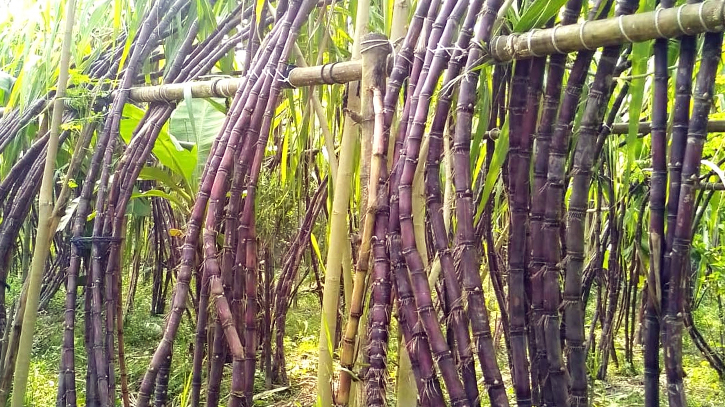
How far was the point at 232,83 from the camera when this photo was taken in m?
1.08

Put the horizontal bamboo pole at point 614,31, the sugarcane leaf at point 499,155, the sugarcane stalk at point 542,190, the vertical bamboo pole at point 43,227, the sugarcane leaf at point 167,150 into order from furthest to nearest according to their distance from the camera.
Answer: the sugarcane leaf at point 167,150, the vertical bamboo pole at point 43,227, the sugarcane leaf at point 499,155, the sugarcane stalk at point 542,190, the horizontal bamboo pole at point 614,31

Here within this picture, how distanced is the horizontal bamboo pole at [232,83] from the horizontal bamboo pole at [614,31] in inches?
11.9

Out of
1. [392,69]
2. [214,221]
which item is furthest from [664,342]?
[214,221]

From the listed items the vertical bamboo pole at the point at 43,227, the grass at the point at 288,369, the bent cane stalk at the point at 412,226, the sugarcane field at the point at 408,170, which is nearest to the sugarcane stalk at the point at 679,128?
the sugarcane field at the point at 408,170

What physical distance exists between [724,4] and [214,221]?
2.27 feet

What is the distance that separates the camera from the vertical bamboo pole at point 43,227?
1132 millimetres

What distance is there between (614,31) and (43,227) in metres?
1.12

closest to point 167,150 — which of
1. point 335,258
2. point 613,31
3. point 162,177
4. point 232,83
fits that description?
point 162,177

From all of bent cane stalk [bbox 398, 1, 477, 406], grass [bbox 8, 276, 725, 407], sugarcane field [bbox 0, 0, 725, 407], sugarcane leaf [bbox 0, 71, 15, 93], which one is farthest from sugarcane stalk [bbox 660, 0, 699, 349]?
sugarcane leaf [bbox 0, 71, 15, 93]

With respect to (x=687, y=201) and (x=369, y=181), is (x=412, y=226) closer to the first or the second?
(x=369, y=181)

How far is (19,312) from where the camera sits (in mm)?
1303

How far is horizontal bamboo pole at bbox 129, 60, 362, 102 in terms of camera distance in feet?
3.01

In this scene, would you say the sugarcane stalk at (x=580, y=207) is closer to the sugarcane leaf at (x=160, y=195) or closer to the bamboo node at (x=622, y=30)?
the bamboo node at (x=622, y=30)

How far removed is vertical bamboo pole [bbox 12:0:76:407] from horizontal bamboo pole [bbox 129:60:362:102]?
17cm
